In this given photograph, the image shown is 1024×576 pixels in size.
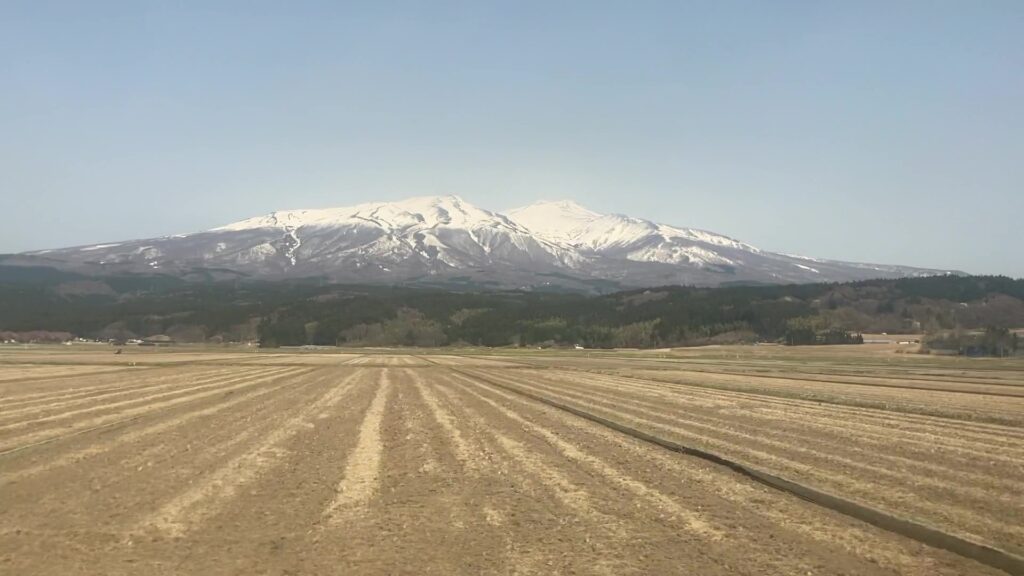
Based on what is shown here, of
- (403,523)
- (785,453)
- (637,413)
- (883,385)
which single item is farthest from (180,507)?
(883,385)

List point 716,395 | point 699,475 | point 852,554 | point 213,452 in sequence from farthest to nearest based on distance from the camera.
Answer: point 716,395
point 213,452
point 699,475
point 852,554

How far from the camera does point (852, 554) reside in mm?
11273

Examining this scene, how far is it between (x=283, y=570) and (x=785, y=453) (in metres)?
15.6

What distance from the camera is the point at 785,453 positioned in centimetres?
2127

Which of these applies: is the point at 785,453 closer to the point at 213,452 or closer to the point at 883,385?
the point at 213,452

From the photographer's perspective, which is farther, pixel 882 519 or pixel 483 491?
pixel 483 491

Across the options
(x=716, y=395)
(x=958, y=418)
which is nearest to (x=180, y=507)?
(x=958, y=418)

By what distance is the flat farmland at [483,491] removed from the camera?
36.1 feet

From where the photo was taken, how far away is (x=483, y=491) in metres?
15.6

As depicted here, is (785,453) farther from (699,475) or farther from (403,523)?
(403,523)

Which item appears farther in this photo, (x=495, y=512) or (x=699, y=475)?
(x=699, y=475)

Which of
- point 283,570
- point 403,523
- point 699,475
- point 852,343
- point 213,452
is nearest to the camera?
point 283,570

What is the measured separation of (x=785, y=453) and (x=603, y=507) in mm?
9518

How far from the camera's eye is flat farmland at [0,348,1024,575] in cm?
1099
